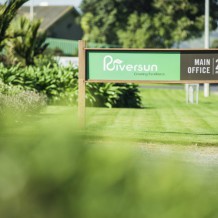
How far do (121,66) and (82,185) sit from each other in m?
13.0

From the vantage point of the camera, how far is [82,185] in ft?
6.95

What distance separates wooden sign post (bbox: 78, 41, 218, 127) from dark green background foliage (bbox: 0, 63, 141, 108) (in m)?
8.70

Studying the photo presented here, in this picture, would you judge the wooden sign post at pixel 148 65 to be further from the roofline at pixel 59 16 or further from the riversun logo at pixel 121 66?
the roofline at pixel 59 16

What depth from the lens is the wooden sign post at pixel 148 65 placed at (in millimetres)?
14766

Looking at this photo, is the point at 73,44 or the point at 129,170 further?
the point at 73,44

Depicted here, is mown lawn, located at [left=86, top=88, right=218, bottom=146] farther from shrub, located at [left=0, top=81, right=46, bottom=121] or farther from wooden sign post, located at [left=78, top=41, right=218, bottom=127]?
shrub, located at [left=0, top=81, right=46, bottom=121]

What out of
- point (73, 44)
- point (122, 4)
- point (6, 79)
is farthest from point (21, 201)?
point (122, 4)

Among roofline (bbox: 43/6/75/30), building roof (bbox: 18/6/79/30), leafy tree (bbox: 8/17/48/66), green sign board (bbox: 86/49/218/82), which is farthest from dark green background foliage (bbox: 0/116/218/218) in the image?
building roof (bbox: 18/6/79/30)

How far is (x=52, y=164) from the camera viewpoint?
2094mm

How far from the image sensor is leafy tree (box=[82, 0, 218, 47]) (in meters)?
81.9

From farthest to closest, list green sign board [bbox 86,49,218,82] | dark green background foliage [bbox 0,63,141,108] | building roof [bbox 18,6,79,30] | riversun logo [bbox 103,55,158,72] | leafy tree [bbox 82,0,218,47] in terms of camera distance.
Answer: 1. building roof [bbox 18,6,79,30]
2. leafy tree [bbox 82,0,218,47]
3. dark green background foliage [bbox 0,63,141,108]
4. riversun logo [bbox 103,55,158,72]
5. green sign board [bbox 86,49,218,82]

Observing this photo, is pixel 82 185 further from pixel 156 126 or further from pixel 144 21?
pixel 144 21

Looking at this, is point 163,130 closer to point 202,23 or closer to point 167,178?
point 167,178

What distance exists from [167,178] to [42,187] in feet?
1.22
